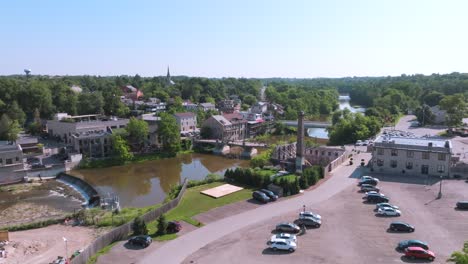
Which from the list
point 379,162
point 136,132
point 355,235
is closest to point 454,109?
point 379,162

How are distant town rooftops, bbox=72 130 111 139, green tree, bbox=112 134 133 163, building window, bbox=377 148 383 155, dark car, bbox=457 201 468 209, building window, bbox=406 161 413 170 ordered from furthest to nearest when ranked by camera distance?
distant town rooftops, bbox=72 130 111 139, green tree, bbox=112 134 133 163, building window, bbox=377 148 383 155, building window, bbox=406 161 413 170, dark car, bbox=457 201 468 209

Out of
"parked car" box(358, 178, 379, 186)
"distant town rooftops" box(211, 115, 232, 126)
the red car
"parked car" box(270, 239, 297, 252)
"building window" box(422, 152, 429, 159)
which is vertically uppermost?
"distant town rooftops" box(211, 115, 232, 126)

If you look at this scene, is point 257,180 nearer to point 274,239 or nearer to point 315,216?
point 315,216

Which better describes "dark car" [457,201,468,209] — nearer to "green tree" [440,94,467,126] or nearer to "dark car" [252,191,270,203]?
"dark car" [252,191,270,203]

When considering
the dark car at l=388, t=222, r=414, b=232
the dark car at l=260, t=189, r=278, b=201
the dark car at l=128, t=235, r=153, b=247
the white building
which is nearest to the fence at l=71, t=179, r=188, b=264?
the dark car at l=128, t=235, r=153, b=247

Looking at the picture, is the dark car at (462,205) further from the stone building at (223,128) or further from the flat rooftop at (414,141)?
the stone building at (223,128)

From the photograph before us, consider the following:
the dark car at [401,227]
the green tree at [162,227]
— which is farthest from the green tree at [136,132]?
the dark car at [401,227]
